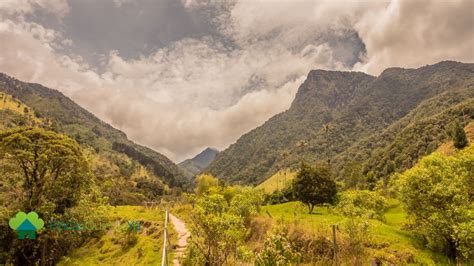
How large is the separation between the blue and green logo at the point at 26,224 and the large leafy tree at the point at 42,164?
4.99 ft

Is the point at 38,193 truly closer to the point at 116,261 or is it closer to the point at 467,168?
the point at 116,261

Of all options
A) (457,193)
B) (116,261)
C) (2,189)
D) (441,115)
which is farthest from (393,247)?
(441,115)

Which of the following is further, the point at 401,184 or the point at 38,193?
the point at 38,193

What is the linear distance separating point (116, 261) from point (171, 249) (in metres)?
7.62

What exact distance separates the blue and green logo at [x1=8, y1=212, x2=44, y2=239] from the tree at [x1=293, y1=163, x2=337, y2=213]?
3451cm

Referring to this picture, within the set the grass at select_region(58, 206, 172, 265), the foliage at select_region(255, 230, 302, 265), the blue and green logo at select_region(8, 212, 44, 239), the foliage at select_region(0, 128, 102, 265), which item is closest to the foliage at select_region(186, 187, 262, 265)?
the foliage at select_region(255, 230, 302, 265)

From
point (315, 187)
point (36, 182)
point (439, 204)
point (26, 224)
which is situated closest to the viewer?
point (439, 204)

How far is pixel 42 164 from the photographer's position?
1035 inches

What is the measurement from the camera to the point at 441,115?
139 meters

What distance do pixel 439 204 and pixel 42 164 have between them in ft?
109

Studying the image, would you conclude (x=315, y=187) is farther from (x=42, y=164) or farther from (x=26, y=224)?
(x=26, y=224)

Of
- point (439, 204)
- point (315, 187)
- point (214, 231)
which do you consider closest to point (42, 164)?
point (214, 231)

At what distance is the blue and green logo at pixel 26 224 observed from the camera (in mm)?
23567

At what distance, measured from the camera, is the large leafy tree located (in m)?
24.9
